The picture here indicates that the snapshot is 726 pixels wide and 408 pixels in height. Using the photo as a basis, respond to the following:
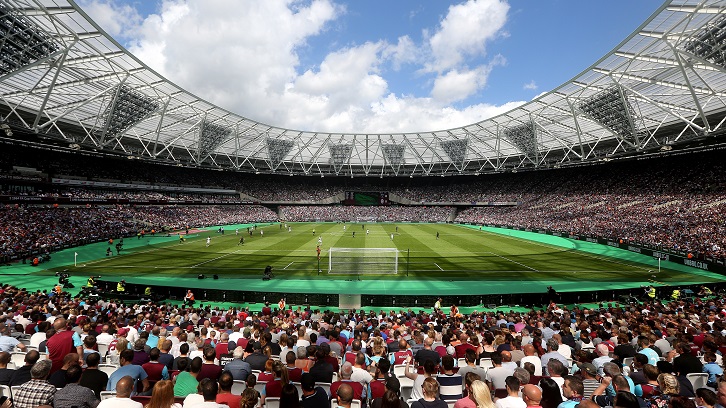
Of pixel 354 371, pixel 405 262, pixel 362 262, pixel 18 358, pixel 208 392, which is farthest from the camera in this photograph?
pixel 405 262

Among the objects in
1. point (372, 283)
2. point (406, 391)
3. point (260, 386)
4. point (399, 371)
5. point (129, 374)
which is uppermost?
point (129, 374)

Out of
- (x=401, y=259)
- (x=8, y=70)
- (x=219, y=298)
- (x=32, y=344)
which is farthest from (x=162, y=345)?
(x=8, y=70)

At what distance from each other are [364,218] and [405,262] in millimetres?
54807

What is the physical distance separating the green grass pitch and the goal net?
46 centimetres

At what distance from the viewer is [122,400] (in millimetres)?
3846

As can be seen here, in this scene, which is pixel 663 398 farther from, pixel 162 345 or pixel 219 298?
pixel 219 298

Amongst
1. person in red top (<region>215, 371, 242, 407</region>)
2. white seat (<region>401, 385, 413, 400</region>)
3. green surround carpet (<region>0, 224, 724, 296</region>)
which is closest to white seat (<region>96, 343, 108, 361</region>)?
person in red top (<region>215, 371, 242, 407</region>)

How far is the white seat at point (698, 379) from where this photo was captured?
6.08 m

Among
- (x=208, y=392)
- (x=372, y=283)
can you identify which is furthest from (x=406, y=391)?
(x=372, y=283)

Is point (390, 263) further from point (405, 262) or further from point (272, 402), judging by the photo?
point (272, 402)

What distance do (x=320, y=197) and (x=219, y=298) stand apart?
8035 centimetres

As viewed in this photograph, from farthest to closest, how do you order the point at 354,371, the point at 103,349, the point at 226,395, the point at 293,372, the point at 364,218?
1. the point at 364,218
2. the point at 103,349
3. the point at 293,372
4. the point at 354,371
5. the point at 226,395

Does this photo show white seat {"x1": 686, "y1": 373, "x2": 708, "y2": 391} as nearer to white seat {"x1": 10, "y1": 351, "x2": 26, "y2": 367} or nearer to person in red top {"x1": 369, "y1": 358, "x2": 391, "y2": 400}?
person in red top {"x1": 369, "y1": 358, "x2": 391, "y2": 400}

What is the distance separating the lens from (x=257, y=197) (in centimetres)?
9212
